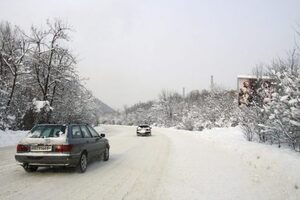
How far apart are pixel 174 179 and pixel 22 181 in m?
4.25

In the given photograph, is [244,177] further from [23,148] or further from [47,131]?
[23,148]

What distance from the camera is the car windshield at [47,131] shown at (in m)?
11.7

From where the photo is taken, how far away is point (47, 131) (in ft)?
38.9

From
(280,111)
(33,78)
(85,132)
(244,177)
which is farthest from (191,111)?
(244,177)

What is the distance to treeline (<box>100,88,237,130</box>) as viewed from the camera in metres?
51.1

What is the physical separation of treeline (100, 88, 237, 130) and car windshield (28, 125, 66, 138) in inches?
1227

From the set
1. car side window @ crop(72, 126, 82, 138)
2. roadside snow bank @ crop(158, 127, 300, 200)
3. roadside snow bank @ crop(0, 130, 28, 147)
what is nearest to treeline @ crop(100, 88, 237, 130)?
roadside snow bank @ crop(0, 130, 28, 147)

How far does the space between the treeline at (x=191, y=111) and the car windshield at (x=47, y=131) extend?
31158 millimetres

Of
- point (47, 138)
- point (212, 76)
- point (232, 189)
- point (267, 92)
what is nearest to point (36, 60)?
point (267, 92)

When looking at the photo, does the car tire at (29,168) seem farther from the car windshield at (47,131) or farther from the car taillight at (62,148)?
the car taillight at (62,148)

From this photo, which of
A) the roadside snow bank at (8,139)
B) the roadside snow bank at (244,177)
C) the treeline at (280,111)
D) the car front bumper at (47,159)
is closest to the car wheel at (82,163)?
the car front bumper at (47,159)

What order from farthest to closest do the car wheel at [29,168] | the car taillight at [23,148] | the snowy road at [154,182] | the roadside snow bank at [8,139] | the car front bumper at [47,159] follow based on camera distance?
the roadside snow bank at [8,139], the car wheel at [29,168], the car taillight at [23,148], the car front bumper at [47,159], the snowy road at [154,182]

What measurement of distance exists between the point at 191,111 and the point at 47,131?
69485mm

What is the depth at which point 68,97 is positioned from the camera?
46.7 metres
